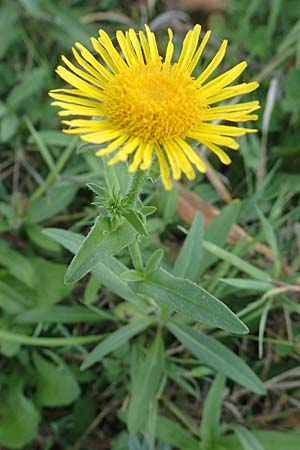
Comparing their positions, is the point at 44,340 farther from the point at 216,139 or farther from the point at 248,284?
the point at 216,139

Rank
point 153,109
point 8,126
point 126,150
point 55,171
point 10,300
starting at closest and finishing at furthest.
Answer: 1. point 126,150
2. point 153,109
3. point 10,300
4. point 55,171
5. point 8,126

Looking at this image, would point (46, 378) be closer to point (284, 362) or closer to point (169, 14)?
point (284, 362)

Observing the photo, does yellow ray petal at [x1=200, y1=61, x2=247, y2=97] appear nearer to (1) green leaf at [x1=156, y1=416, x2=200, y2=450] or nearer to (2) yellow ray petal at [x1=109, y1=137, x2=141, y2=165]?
(2) yellow ray petal at [x1=109, y1=137, x2=141, y2=165]

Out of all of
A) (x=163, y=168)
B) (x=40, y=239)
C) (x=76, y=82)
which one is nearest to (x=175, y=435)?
(x=40, y=239)

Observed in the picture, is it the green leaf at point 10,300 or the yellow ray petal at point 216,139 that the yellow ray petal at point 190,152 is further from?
the green leaf at point 10,300

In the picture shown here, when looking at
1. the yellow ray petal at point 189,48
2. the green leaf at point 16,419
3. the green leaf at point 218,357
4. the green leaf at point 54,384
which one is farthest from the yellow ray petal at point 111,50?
the green leaf at point 16,419

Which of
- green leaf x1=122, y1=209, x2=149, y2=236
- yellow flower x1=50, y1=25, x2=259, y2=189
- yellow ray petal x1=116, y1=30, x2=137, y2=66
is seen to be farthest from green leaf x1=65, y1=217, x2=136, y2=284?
yellow ray petal x1=116, y1=30, x2=137, y2=66
